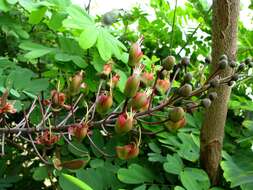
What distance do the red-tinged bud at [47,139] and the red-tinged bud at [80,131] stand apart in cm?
2

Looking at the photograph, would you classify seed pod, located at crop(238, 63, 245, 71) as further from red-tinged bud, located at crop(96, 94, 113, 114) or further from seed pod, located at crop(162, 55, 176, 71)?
red-tinged bud, located at crop(96, 94, 113, 114)

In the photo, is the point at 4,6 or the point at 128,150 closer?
the point at 128,150

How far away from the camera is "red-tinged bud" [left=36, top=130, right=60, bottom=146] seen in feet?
2.23

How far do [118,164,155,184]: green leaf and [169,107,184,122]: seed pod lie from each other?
19 cm

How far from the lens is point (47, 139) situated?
0.68 m

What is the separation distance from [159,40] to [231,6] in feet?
1.25

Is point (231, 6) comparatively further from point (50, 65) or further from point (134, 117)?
point (50, 65)

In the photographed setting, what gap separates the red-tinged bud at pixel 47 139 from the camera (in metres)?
0.68

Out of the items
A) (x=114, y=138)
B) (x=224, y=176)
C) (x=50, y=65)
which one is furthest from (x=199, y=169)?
(x=50, y=65)

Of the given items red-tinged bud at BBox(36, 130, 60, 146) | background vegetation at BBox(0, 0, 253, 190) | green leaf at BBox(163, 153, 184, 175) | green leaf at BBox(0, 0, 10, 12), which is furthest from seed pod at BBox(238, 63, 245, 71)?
green leaf at BBox(0, 0, 10, 12)

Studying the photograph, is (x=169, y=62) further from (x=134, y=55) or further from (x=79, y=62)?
(x=79, y=62)

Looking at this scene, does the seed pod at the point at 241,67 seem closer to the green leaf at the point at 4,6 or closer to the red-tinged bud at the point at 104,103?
the red-tinged bud at the point at 104,103

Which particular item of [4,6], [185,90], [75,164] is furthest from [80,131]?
[4,6]

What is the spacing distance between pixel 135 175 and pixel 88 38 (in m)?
0.26
